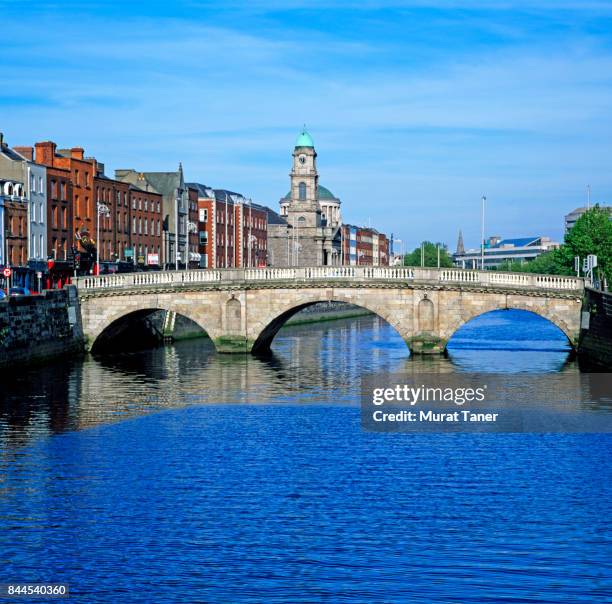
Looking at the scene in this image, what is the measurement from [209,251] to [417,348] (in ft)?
269

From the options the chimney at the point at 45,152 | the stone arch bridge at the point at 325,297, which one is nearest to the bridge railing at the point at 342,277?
the stone arch bridge at the point at 325,297

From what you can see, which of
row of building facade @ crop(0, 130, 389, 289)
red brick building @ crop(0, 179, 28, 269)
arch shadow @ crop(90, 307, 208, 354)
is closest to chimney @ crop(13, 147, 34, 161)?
row of building facade @ crop(0, 130, 389, 289)

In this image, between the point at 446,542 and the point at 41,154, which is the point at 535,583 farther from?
the point at 41,154

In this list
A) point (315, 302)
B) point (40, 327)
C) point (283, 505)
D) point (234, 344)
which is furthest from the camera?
point (234, 344)

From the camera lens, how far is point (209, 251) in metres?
158

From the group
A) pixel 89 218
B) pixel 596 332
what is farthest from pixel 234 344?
pixel 89 218

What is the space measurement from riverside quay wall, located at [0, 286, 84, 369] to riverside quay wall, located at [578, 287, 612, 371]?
3451 centimetres

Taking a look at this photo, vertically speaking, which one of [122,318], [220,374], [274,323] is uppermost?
[122,318]

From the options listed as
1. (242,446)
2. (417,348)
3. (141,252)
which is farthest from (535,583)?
(141,252)

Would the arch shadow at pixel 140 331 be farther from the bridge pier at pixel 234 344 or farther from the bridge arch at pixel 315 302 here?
the bridge arch at pixel 315 302

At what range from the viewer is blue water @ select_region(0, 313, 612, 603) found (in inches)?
1121

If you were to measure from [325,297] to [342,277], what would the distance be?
1845 mm

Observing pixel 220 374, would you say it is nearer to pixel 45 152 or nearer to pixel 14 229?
pixel 14 229

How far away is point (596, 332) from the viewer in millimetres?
73125
